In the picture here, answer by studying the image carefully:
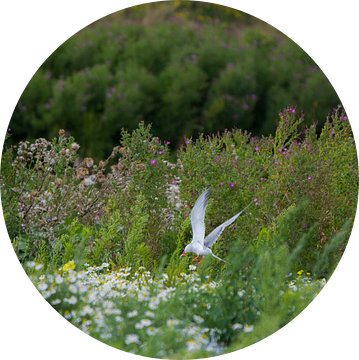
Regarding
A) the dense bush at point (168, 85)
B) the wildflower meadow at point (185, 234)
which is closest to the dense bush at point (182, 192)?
the wildflower meadow at point (185, 234)

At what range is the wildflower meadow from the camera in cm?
241

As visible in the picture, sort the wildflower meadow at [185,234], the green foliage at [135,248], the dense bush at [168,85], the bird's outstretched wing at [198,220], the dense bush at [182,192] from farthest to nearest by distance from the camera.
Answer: the dense bush at [168,85]
the dense bush at [182,192]
the green foliage at [135,248]
the bird's outstretched wing at [198,220]
the wildflower meadow at [185,234]

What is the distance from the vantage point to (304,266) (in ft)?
10.2

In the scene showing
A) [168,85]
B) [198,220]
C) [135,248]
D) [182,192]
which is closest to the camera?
[198,220]

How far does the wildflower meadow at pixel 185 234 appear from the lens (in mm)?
2412

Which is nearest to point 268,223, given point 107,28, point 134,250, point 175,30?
point 134,250

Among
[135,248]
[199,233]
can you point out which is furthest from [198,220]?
[135,248]

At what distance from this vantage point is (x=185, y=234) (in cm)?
365

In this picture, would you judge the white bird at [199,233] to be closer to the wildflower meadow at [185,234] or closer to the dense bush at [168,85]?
the wildflower meadow at [185,234]

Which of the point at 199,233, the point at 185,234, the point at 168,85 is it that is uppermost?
the point at 168,85

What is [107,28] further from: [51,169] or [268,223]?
[268,223]

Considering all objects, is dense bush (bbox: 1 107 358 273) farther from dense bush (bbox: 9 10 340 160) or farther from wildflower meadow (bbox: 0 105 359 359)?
dense bush (bbox: 9 10 340 160)

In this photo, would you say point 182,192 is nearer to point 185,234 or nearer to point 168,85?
point 185,234

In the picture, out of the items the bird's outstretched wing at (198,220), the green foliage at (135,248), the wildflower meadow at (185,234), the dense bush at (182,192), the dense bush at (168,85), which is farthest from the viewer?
the dense bush at (168,85)
